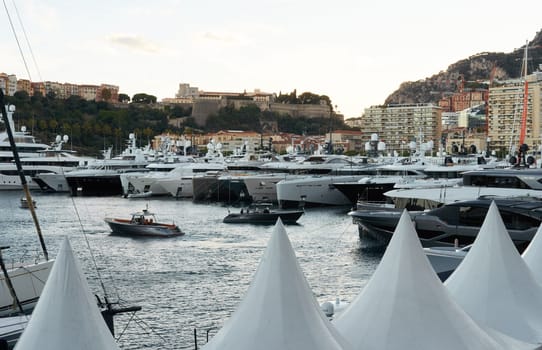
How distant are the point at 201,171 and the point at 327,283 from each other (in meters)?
40.2

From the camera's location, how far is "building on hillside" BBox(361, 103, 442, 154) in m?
161

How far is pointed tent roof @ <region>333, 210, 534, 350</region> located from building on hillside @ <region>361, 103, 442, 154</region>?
14847 centimetres

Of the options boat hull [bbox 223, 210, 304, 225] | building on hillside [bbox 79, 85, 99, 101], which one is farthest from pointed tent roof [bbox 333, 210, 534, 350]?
building on hillside [bbox 79, 85, 99, 101]

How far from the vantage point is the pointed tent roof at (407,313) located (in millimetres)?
9297

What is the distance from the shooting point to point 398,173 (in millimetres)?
52062

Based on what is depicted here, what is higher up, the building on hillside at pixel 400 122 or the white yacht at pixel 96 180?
the building on hillside at pixel 400 122

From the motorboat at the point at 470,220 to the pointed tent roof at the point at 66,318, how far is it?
1569 cm

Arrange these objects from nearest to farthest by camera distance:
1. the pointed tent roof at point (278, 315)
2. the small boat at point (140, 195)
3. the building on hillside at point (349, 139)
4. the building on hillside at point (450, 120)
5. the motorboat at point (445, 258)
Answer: the pointed tent roof at point (278, 315), the motorboat at point (445, 258), the small boat at point (140, 195), the building on hillside at point (349, 139), the building on hillside at point (450, 120)

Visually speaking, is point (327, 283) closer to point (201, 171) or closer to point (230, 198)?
point (230, 198)

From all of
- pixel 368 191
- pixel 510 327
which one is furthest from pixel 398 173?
pixel 510 327

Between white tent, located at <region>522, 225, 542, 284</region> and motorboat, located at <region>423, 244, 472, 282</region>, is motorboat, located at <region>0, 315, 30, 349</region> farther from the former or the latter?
motorboat, located at <region>423, 244, 472, 282</region>

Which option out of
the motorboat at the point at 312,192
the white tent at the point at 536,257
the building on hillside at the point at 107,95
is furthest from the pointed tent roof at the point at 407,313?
the building on hillside at the point at 107,95

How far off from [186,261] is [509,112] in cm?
11518

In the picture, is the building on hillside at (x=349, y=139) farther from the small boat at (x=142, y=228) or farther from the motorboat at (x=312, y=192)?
the small boat at (x=142, y=228)
